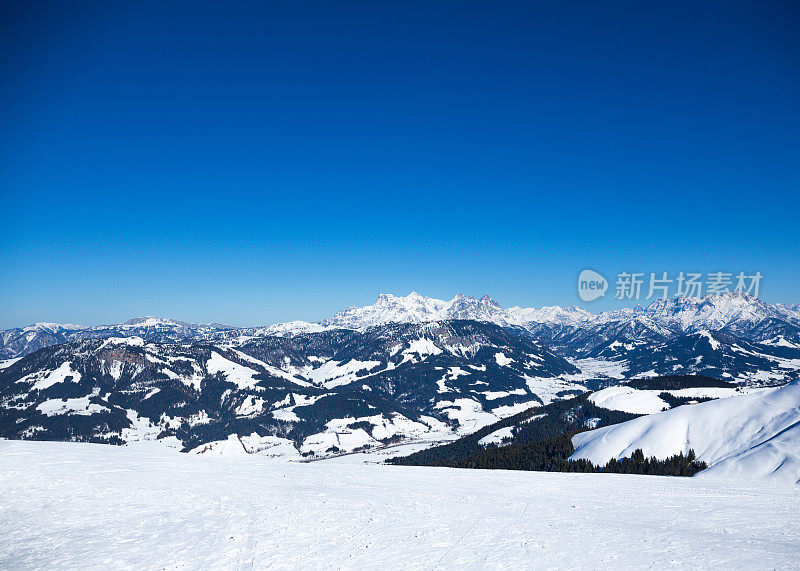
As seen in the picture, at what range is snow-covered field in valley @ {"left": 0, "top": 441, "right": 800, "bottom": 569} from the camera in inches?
868

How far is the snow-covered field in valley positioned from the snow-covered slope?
38556mm

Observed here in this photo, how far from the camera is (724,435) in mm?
107500

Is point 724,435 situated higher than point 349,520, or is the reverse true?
point 349,520

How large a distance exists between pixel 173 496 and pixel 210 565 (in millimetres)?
14705

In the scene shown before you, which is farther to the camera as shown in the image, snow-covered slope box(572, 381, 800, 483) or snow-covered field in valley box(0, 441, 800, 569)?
snow-covered slope box(572, 381, 800, 483)

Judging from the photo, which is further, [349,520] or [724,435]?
[724,435]

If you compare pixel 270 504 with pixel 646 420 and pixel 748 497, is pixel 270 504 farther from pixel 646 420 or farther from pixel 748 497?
pixel 646 420

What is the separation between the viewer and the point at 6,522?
87.9 feet

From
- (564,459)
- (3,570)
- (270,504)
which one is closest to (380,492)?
(270,504)

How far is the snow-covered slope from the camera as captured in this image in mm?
78188

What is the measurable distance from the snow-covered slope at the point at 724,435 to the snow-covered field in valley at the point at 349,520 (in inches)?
1518

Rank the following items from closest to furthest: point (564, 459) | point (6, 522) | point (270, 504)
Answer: point (6, 522)
point (270, 504)
point (564, 459)

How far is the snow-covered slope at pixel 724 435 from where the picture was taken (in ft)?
257

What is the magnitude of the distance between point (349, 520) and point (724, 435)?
11840 centimetres
